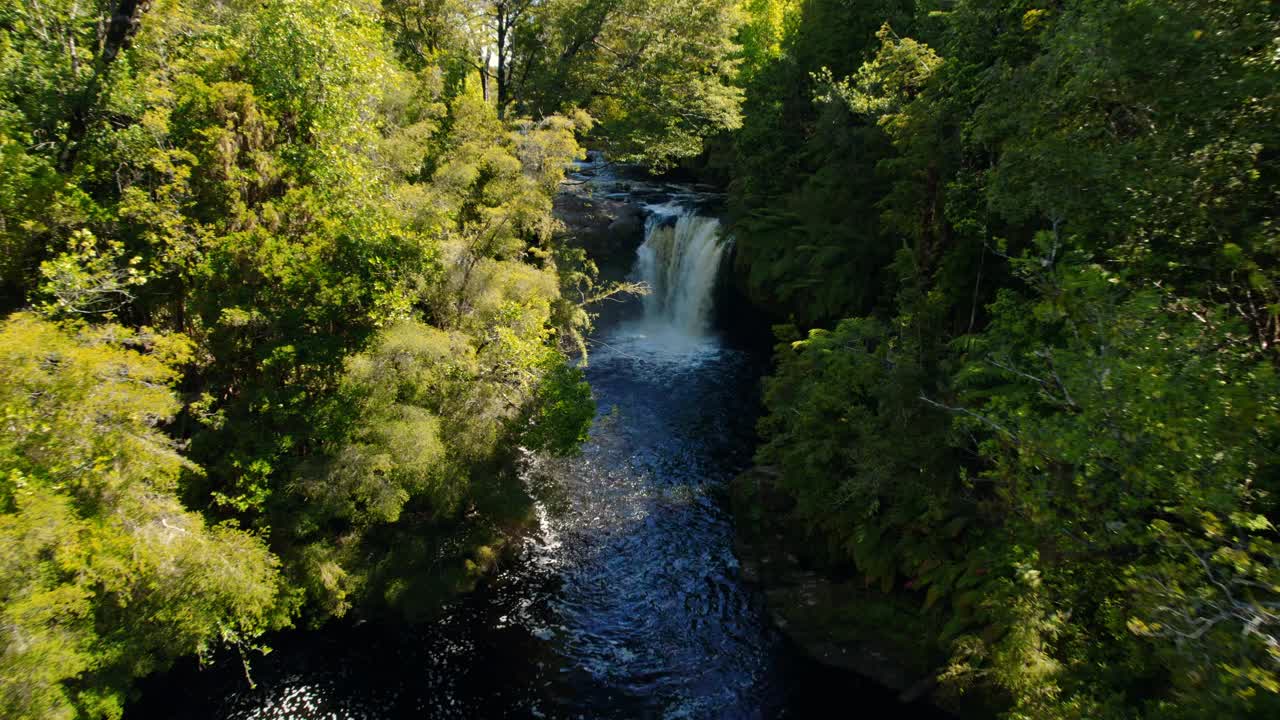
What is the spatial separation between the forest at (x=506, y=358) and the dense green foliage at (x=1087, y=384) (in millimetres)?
47

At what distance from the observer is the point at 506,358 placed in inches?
496

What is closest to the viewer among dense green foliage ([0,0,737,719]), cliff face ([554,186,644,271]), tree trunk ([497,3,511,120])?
dense green foliage ([0,0,737,719])

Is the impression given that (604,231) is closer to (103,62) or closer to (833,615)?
(103,62)

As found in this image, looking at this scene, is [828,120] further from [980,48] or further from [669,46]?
[980,48]

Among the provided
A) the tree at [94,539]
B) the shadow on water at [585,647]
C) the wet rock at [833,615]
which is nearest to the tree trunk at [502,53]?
the shadow on water at [585,647]

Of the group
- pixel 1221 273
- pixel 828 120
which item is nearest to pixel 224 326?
pixel 1221 273

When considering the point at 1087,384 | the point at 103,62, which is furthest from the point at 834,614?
the point at 103,62

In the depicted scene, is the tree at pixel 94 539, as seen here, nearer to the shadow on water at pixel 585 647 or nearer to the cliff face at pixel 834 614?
the shadow on water at pixel 585 647

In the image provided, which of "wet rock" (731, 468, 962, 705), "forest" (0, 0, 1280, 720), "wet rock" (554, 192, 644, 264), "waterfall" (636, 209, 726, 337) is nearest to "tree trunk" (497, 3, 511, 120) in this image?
"forest" (0, 0, 1280, 720)

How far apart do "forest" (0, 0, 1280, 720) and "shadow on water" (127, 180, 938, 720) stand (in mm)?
780

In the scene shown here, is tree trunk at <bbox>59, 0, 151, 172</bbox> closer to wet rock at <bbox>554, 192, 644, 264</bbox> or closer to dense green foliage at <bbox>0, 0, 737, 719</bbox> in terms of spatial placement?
dense green foliage at <bbox>0, 0, 737, 719</bbox>

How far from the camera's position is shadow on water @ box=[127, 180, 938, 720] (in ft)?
33.0

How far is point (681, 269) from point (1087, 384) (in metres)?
21.4

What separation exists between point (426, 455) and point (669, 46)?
14.9 meters
